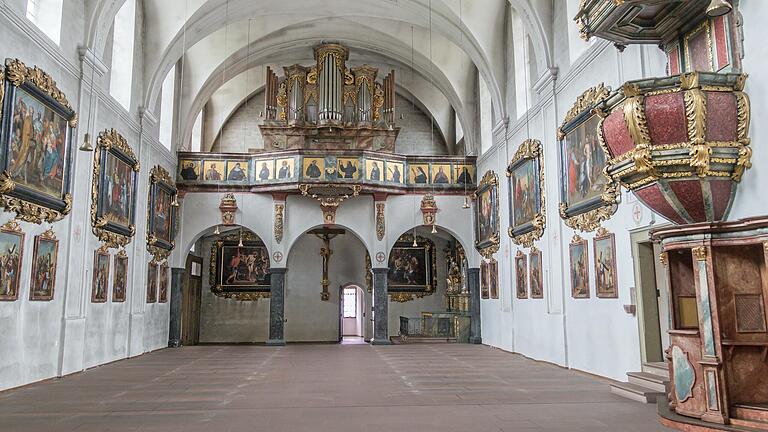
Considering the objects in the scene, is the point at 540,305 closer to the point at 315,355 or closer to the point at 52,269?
the point at 315,355

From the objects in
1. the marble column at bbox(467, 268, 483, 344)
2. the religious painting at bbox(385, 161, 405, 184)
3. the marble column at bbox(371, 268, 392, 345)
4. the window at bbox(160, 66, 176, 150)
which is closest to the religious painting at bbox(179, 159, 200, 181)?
the window at bbox(160, 66, 176, 150)

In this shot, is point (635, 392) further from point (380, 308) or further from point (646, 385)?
point (380, 308)

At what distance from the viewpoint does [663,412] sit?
22.0 feet

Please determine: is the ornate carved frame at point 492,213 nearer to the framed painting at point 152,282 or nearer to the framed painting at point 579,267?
the framed painting at point 579,267

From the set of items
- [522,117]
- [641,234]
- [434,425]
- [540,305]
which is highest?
[522,117]

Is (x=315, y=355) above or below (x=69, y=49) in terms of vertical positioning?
below

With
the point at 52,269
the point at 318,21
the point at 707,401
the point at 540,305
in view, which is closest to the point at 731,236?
the point at 707,401

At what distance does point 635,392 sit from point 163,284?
1385 cm

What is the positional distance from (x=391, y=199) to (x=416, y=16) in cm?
562

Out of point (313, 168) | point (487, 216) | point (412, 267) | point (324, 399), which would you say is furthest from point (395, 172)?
point (324, 399)

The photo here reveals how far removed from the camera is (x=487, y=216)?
18.3 m

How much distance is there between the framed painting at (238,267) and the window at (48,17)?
1261 cm

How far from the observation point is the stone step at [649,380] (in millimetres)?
8031

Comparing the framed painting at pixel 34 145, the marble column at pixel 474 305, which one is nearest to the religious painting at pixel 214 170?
the framed painting at pixel 34 145
